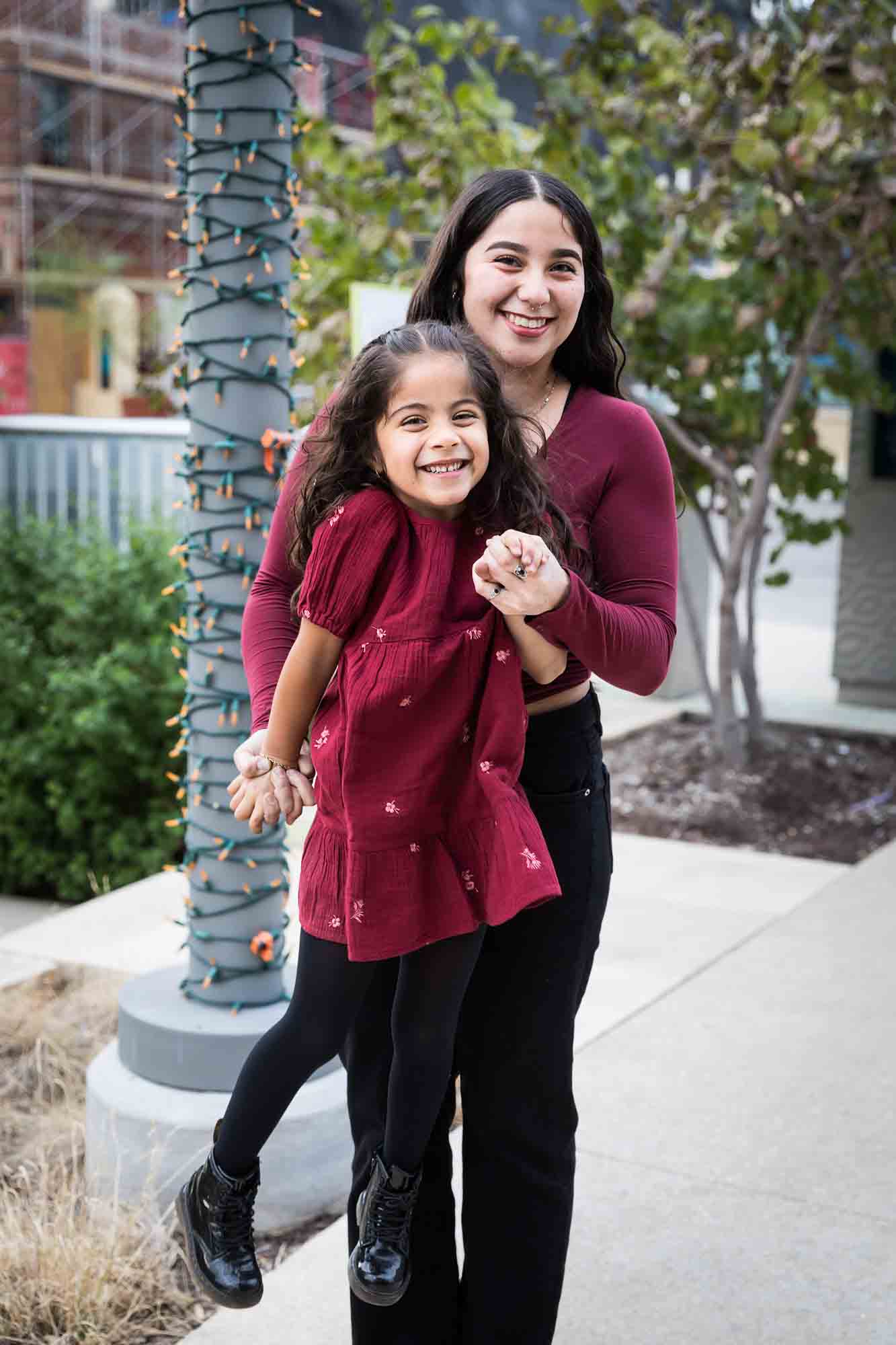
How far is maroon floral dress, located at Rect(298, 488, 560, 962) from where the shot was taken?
6.25 ft

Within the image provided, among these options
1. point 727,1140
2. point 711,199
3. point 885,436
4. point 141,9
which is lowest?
point 727,1140

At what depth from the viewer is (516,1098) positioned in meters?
2.26

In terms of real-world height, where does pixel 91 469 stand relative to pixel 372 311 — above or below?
below

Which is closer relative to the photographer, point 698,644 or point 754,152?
point 754,152

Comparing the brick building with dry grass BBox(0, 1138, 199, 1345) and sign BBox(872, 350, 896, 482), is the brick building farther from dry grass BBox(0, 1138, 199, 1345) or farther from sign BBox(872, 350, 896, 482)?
dry grass BBox(0, 1138, 199, 1345)

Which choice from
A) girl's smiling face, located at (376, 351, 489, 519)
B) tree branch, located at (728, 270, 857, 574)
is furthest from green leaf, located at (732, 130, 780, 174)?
girl's smiling face, located at (376, 351, 489, 519)

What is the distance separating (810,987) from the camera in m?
4.47

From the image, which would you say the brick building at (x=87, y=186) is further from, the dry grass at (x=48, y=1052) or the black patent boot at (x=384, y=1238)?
the black patent boot at (x=384, y=1238)

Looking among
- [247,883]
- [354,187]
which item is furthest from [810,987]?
[354,187]

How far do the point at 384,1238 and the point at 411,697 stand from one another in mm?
729

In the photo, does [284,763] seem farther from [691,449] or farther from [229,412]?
[691,449]

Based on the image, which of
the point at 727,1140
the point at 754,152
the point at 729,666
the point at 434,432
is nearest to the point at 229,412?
the point at 434,432

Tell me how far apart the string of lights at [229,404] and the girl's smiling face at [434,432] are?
1348mm

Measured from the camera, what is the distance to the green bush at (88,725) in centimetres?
605
